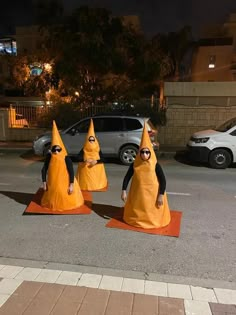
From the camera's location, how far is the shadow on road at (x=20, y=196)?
22.5 feet

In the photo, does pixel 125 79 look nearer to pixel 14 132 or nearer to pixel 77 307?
pixel 14 132

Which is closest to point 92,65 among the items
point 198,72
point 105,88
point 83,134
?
point 105,88

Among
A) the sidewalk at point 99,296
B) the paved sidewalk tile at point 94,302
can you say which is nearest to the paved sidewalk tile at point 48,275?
the sidewalk at point 99,296

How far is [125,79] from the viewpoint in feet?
63.8

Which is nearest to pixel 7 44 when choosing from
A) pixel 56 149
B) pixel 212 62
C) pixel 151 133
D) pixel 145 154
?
pixel 212 62

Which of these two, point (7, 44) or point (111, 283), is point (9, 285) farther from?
point (7, 44)

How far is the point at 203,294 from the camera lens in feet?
11.1

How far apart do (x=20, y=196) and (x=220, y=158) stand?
672 centimetres

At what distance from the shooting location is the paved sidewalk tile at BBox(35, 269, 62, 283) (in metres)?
3.58

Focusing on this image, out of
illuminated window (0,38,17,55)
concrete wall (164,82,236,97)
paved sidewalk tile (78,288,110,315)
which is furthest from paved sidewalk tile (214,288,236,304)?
illuminated window (0,38,17,55)

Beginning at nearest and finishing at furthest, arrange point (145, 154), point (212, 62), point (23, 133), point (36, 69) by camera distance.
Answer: point (145, 154)
point (23, 133)
point (36, 69)
point (212, 62)

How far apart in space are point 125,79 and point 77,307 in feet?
57.6

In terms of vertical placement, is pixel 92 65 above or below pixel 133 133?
above

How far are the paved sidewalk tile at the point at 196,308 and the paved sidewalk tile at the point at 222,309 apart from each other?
48 millimetres
